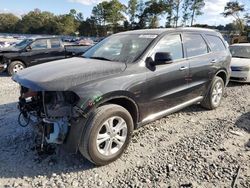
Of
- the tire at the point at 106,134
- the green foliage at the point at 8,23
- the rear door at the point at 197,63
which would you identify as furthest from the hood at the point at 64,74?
the green foliage at the point at 8,23

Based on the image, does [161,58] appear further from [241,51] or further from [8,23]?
[8,23]

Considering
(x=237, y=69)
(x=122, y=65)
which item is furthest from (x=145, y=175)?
(x=237, y=69)

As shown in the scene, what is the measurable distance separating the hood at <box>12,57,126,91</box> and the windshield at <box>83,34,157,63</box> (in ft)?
0.90

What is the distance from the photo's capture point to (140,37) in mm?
4605

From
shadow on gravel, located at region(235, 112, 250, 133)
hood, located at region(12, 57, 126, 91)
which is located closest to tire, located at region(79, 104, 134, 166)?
hood, located at region(12, 57, 126, 91)

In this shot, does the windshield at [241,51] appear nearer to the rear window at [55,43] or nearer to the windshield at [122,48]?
the windshield at [122,48]

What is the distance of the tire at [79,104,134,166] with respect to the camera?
3359mm

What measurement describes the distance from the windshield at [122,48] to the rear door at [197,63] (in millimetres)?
938

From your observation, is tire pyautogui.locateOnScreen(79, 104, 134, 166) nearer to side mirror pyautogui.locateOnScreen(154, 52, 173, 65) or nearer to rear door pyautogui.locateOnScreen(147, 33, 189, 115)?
rear door pyautogui.locateOnScreen(147, 33, 189, 115)

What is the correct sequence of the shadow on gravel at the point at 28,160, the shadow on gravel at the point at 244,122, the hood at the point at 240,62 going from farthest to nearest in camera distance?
the hood at the point at 240,62, the shadow on gravel at the point at 244,122, the shadow on gravel at the point at 28,160

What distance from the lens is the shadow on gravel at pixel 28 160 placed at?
3529mm

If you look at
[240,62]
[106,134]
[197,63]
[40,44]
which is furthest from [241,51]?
[106,134]

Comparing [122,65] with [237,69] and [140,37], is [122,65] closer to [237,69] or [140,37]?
[140,37]

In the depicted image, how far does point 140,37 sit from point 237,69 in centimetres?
553
